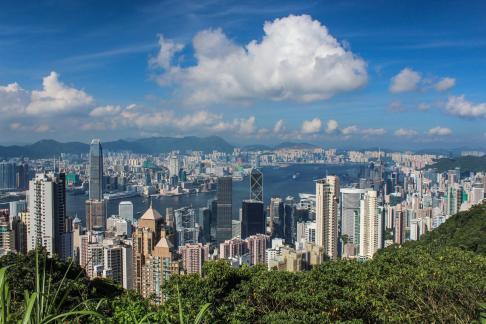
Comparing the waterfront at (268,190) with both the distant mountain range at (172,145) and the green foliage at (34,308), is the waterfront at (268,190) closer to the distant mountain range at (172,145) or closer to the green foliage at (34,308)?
the distant mountain range at (172,145)

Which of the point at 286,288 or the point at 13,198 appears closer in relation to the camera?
the point at 286,288

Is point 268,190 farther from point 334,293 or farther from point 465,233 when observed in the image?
point 334,293

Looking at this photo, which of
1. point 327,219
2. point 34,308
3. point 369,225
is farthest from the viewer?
point 327,219

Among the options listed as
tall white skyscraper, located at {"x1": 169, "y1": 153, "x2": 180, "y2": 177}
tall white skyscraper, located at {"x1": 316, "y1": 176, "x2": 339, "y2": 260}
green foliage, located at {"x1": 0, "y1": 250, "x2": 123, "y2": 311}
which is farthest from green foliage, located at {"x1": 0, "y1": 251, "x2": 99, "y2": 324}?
tall white skyscraper, located at {"x1": 169, "y1": 153, "x2": 180, "y2": 177}

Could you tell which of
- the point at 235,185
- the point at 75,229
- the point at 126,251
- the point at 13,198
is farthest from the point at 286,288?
the point at 235,185

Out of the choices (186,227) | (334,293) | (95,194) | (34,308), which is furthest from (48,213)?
(34,308)

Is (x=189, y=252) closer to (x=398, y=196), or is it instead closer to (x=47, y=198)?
(x=47, y=198)

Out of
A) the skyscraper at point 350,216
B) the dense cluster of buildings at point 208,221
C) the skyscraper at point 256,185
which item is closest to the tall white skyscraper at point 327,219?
the dense cluster of buildings at point 208,221
